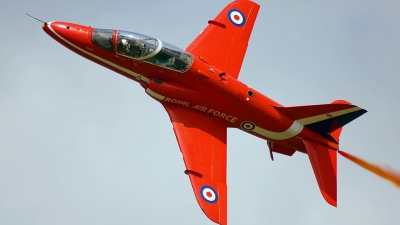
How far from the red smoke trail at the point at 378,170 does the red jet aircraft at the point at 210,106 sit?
3.70 feet

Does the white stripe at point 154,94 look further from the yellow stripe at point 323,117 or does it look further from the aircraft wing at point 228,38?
the yellow stripe at point 323,117

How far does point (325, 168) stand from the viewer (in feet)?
114

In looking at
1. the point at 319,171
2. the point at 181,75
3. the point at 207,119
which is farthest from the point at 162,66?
the point at 319,171

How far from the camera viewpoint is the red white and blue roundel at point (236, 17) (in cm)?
3775

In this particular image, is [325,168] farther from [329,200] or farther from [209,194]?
[209,194]

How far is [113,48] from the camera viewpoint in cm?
3269

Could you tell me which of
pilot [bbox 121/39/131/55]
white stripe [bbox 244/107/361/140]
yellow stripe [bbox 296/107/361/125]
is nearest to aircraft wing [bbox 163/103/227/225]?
white stripe [bbox 244/107/361/140]

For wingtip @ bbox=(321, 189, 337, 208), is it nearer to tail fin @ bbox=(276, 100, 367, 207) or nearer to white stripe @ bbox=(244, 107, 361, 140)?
tail fin @ bbox=(276, 100, 367, 207)

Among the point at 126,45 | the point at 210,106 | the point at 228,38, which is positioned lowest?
the point at 210,106

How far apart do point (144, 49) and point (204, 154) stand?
16.1 ft

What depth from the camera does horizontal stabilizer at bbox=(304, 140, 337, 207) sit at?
3416cm

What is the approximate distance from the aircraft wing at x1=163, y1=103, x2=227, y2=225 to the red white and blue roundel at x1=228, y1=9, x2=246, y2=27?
5486mm

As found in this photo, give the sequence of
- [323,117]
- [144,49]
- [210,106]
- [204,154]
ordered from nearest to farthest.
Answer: [144,49] → [204,154] → [210,106] → [323,117]

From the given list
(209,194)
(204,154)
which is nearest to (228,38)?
(204,154)
